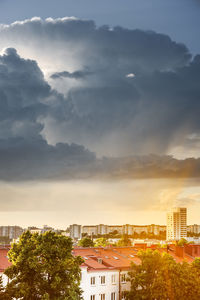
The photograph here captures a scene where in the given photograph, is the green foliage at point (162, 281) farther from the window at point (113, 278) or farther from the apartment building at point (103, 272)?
the window at point (113, 278)

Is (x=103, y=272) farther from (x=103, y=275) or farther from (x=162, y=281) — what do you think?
(x=162, y=281)

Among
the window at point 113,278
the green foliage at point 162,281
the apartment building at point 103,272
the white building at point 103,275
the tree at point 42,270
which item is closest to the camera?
the tree at point 42,270

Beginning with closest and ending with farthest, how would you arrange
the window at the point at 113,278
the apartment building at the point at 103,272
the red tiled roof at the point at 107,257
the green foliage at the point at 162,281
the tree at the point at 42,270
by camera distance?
the tree at the point at 42,270 < the green foliage at the point at 162,281 < the apartment building at the point at 103,272 < the red tiled roof at the point at 107,257 < the window at the point at 113,278

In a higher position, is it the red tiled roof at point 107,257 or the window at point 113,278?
the red tiled roof at point 107,257

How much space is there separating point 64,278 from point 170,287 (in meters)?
22.1

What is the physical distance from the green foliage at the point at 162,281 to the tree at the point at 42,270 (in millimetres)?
18221

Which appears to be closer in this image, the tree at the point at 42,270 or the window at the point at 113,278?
the tree at the point at 42,270

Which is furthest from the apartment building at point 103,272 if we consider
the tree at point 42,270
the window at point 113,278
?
the tree at point 42,270

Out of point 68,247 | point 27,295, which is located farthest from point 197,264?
point 27,295

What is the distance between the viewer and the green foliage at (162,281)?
5941 centimetres

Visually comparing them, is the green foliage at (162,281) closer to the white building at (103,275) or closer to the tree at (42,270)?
the white building at (103,275)

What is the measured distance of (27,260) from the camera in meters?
42.8

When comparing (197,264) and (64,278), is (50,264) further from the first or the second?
(197,264)

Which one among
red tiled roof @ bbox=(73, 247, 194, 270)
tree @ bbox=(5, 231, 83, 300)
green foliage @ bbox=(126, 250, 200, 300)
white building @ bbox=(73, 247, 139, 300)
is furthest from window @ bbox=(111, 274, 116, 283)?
tree @ bbox=(5, 231, 83, 300)
